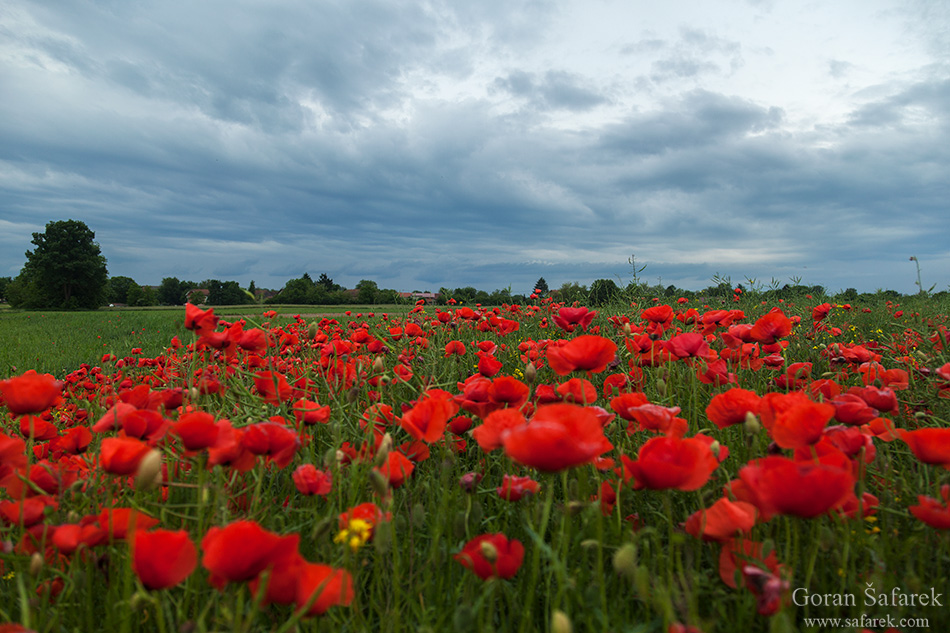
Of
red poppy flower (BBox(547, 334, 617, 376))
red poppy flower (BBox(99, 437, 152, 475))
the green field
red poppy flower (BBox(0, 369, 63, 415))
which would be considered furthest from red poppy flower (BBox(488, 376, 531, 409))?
the green field

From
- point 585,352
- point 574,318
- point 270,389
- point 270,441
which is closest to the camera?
point 270,441

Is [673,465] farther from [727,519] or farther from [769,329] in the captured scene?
[769,329]

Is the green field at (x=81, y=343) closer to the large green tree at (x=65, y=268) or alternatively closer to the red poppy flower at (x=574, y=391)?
the red poppy flower at (x=574, y=391)

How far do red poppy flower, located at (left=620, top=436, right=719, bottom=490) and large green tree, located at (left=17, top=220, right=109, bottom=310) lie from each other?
54.5 metres

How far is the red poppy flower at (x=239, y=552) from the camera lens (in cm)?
64

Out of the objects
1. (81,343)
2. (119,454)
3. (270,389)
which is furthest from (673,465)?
(81,343)

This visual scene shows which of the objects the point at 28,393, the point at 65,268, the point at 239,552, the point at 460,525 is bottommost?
the point at 460,525

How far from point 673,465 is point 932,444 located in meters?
0.60

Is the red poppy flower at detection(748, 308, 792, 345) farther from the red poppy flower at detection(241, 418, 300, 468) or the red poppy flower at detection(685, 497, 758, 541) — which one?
the red poppy flower at detection(241, 418, 300, 468)

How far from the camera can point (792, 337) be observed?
12.7 ft

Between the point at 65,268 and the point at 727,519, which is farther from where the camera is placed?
the point at 65,268

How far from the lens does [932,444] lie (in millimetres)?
961

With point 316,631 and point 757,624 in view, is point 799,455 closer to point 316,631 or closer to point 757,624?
point 757,624

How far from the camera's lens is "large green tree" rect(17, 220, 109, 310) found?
42.6 metres
